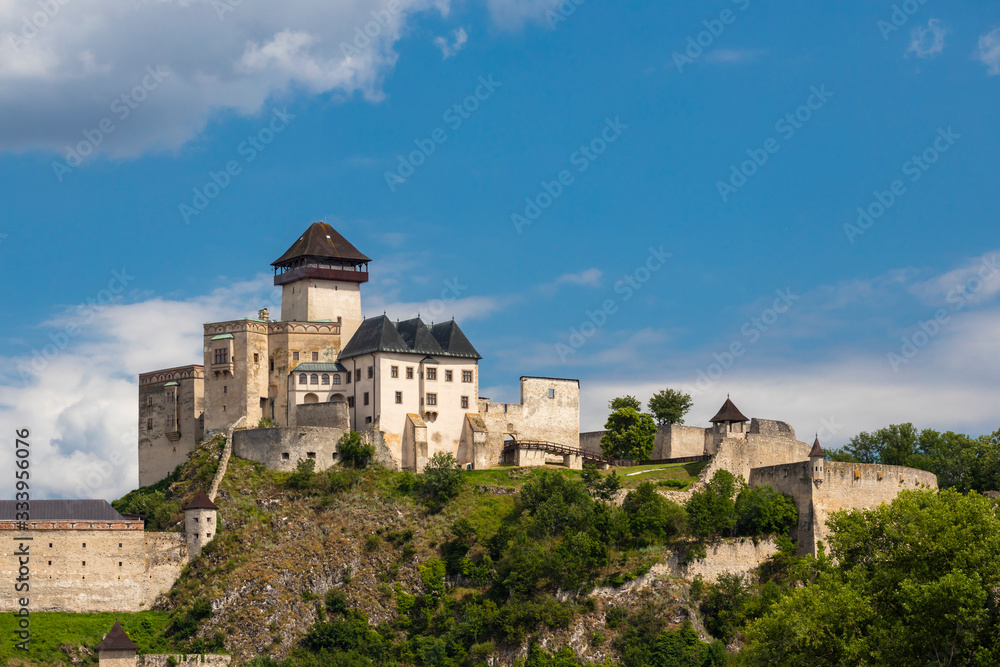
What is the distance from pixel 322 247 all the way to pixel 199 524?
2422cm

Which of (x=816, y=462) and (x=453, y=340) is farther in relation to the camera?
(x=453, y=340)

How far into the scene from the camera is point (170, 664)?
81.3 metres

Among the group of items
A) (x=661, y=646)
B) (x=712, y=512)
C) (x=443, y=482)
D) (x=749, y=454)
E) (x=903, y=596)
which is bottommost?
(x=661, y=646)

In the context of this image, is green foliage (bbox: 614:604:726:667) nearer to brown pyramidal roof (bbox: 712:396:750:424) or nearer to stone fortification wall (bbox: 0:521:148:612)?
brown pyramidal roof (bbox: 712:396:750:424)

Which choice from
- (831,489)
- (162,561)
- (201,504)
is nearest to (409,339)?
(201,504)

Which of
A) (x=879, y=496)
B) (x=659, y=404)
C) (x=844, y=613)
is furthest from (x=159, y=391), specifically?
(x=844, y=613)

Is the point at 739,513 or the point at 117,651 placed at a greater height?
the point at 739,513

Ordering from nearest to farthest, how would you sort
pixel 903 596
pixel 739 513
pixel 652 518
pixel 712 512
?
pixel 903 596 < pixel 652 518 < pixel 712 512 < pixel 739 513

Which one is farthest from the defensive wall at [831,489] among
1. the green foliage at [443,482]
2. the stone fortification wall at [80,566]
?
the stone fortification wall at [80,566]

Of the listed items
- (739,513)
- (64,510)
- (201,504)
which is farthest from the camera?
(739,513)

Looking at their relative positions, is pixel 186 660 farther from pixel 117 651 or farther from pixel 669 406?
pixel 669 406

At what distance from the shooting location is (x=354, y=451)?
309 feet

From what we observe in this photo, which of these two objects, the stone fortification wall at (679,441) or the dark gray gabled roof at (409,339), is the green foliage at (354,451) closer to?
the dark gray gabled roof at (409,339)

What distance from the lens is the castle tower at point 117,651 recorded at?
79.6 meters
